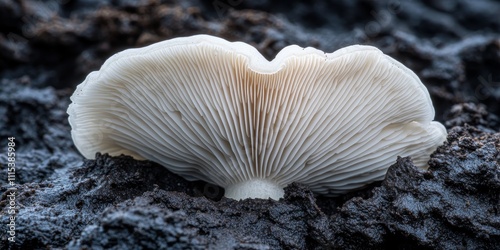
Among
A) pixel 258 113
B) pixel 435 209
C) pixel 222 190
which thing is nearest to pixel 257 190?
pixel 222 190

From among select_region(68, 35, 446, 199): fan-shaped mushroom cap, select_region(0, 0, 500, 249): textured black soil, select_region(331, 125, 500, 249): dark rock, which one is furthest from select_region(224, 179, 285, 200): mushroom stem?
select_region(331, 125, 500, 249): dark rock

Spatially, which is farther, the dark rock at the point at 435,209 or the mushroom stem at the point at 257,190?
the mushroom stem at the point at 257,190

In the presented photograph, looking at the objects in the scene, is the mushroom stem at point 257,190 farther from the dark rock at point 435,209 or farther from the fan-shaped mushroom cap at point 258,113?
the dark rock at point 435,209

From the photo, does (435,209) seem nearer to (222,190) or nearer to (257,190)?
(257,190)

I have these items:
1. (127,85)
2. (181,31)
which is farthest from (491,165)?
(181,31)

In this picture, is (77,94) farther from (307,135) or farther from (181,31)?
(181,31)

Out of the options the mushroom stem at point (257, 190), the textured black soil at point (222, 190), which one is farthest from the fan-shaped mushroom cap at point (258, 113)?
the textured black soil at point (222, 190)

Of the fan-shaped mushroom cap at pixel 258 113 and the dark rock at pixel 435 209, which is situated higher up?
the fan-shaped mushroom cap at pixel 258 113
